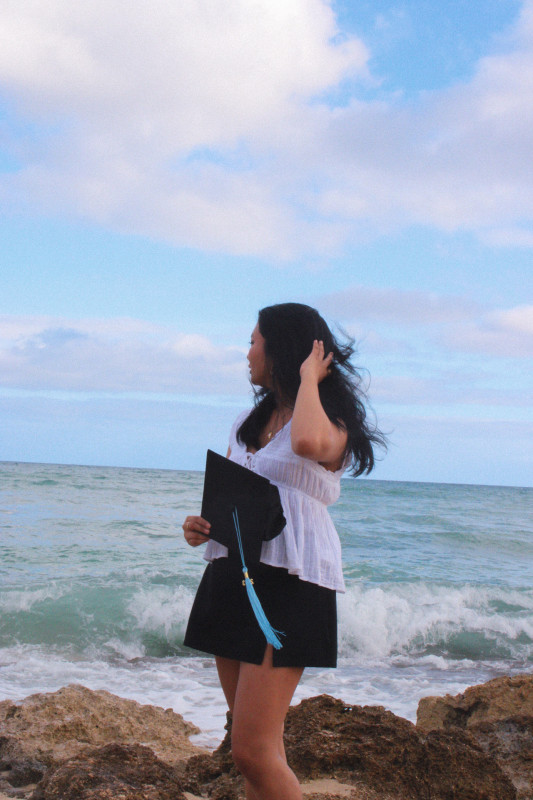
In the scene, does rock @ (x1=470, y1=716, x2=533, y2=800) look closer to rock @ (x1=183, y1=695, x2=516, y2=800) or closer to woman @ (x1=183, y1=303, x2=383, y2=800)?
rock @ (x1=183, y1=695, x2=516, y2=800)

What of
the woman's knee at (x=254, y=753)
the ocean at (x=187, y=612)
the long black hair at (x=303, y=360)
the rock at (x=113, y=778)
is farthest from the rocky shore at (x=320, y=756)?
the long black hair at (x=303, y=360)

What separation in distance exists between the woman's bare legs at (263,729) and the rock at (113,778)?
75 cm

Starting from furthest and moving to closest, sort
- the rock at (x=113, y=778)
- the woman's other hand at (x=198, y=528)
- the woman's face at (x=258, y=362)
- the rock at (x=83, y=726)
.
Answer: the rock at (x=83, y=726) → the rock at (x=113, y=778) → the woman's face at (x=258, y=362) → the woman's other hand at (x=198, y=528)

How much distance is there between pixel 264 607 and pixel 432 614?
23.9 ft

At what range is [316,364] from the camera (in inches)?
84.6

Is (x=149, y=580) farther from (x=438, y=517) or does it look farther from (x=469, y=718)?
(x=438, y=517)

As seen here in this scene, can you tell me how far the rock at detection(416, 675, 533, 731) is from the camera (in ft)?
12.1

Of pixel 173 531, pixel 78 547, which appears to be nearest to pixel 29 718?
pixel 78 547

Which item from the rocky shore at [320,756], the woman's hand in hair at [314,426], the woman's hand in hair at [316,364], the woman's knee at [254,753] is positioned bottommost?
the rocky shore at [320,756]

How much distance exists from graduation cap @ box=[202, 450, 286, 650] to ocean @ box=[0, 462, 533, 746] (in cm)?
255

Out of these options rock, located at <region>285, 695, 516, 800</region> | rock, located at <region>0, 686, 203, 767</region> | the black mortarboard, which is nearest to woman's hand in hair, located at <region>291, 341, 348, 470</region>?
the black mortarboard

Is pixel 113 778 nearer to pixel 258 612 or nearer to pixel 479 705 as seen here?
pixel 258 612

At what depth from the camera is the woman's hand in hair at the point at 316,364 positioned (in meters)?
2.12

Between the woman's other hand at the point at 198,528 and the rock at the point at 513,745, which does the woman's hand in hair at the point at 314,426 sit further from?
the rock at the point at 513,745
